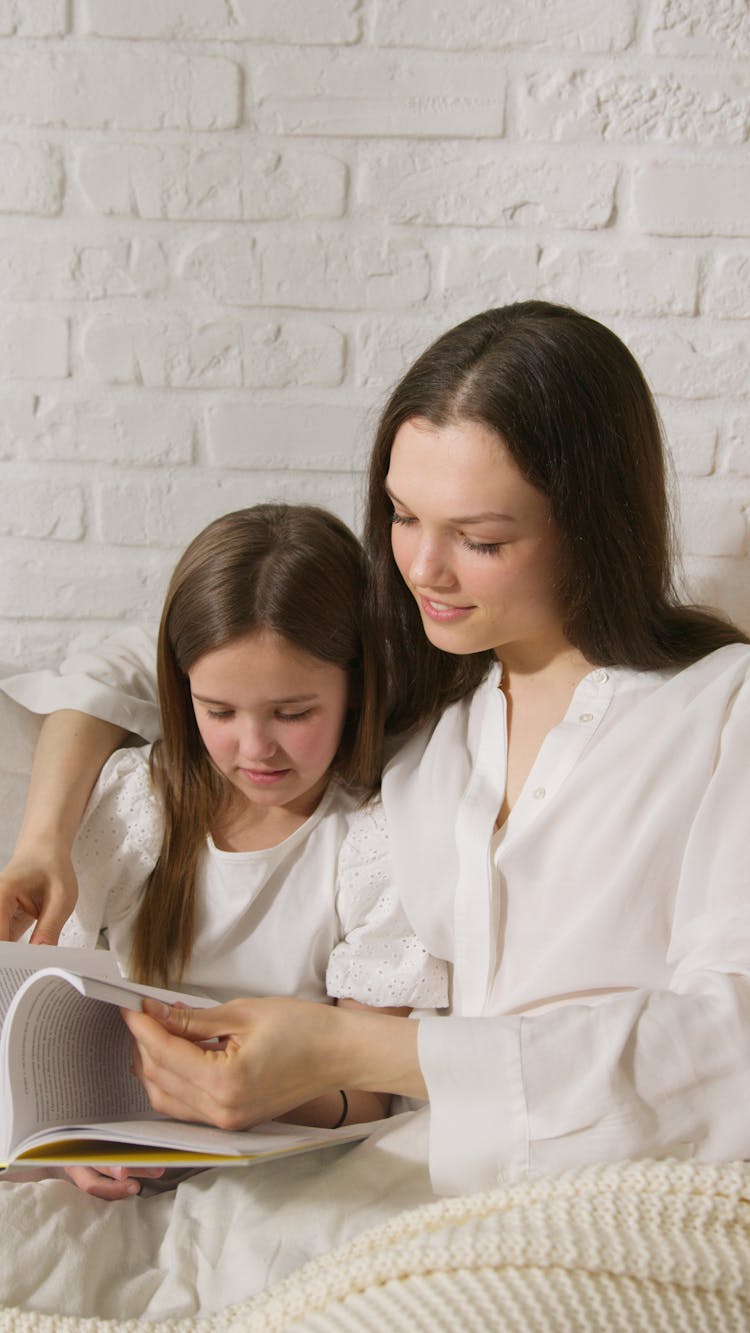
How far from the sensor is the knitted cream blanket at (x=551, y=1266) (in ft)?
2.77

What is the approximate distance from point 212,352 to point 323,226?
22 centimetres

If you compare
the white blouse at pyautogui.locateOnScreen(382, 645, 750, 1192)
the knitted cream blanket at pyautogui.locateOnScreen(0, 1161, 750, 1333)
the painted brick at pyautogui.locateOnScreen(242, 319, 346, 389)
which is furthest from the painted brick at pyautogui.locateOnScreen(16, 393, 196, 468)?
the knitted cream blanket at pyautogui.locateOnScreen(0, 1161, 750, 1333)

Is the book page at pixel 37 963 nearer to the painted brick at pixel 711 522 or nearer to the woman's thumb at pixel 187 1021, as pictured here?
the woman's thumb at pixel 187 1021

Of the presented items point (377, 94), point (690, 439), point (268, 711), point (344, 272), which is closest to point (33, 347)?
point (344, 272)

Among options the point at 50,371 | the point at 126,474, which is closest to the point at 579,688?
the point at 126,474

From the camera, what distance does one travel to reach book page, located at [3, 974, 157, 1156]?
101cm

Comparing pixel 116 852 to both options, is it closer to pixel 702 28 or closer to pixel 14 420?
pixel 14 420

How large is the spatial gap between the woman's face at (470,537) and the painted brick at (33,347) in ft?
2.08

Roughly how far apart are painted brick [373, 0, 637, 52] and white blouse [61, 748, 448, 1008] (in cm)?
92

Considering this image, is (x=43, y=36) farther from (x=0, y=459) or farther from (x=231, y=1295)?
(x=231, y=1295)

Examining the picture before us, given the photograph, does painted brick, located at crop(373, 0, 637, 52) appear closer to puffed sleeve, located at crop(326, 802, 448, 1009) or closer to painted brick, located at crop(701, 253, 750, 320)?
painted brick, located at crop(701, 253, 750, 320)

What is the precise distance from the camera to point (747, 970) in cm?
106

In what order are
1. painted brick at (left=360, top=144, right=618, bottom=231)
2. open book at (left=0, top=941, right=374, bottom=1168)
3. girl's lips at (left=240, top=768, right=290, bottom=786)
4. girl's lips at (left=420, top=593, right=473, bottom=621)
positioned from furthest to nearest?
painted brick at (left=360, top=144, right=618, bottom=231) → girl's lips at (left=240, top=768, right=290, bottom=786) → girl's lips at (left=420, top=593, right=473, bottom=621) → open book at (left=0, top=941, right=374, bottom=1168)

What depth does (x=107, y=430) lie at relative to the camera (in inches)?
Result: 65.6
